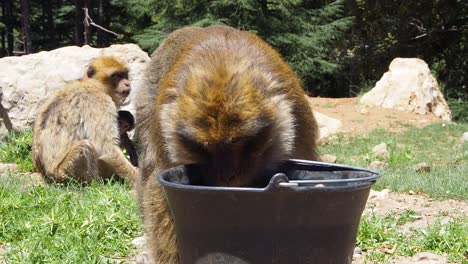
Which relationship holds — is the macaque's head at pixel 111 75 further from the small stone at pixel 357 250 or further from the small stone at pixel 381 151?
the small stone at pixel 381 151

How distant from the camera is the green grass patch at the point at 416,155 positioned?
6789 millimetres

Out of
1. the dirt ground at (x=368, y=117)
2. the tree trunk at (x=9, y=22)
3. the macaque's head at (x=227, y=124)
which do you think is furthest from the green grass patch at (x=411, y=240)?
the tree trunk at (x=9, y=22)

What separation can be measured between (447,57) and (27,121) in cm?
1756

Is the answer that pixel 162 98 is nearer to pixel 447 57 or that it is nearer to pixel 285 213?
pixel 285 213

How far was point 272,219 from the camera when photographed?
2.51 meters

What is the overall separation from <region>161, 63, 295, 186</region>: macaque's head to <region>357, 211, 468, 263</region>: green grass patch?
1.65 metres

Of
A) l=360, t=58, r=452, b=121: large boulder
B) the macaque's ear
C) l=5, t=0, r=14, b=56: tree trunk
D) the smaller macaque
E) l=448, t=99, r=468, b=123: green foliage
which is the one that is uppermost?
the macaque's ear

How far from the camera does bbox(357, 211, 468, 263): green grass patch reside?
4352 millimetres

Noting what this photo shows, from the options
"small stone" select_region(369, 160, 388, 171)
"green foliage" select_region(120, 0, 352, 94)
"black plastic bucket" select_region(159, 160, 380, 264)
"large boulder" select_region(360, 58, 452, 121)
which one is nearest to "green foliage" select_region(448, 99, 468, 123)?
"large boulder" select_region(360, 58, 452, 121)

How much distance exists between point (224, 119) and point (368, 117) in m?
13.2

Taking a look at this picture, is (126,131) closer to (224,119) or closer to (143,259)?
(143,259)

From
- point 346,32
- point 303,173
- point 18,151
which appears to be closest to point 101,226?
point 303,173

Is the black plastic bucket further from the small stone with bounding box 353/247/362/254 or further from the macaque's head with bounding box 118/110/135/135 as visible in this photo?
the macaque's head with bounding box 118/110/135/135

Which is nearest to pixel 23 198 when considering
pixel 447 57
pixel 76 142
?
pixel 76 142
